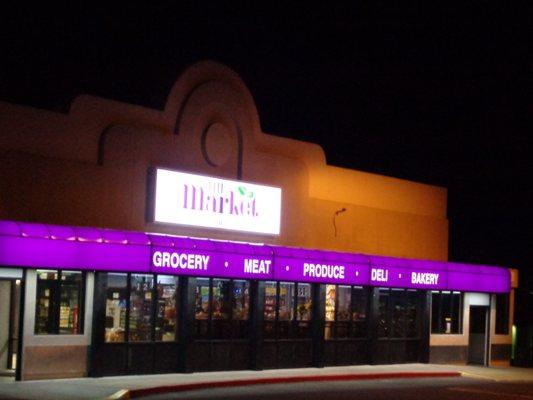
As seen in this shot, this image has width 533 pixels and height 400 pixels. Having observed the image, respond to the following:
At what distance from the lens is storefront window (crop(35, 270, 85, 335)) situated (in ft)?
71.5

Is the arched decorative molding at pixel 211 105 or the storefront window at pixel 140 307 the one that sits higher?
the arched decorative molding at pixel 211 105

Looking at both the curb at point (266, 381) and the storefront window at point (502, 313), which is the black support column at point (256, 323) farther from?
the storefront window at point (502, 313)

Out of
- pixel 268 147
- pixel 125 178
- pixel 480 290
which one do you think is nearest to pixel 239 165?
pixel 268 147

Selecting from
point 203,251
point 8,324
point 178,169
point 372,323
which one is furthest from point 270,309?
point 8,324

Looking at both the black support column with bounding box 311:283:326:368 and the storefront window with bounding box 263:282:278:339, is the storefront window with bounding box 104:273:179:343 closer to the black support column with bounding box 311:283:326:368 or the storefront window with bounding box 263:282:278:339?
the storefront window with bounding box 263:282:278:339

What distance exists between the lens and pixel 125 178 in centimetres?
2389

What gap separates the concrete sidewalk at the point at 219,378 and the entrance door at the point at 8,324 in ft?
5.57

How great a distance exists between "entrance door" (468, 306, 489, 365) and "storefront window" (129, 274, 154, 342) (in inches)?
593

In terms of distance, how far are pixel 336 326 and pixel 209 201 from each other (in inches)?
261

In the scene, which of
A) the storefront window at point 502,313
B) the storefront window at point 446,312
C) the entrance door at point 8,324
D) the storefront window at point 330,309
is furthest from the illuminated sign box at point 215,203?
the storefront window at point 502,313

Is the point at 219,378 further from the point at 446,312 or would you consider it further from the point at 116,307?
the point at 446,312

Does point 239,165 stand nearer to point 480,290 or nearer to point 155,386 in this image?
point 155,386

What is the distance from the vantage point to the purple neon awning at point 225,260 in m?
20.8

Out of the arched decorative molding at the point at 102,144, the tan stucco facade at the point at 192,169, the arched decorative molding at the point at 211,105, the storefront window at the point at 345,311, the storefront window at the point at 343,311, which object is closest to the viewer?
the tan stucco facade at the point at 192,169
